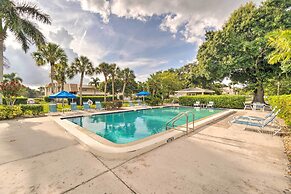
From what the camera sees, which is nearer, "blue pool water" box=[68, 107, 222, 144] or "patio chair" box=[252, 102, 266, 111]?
"blue pool water" box=[68, 107, 222, 144]

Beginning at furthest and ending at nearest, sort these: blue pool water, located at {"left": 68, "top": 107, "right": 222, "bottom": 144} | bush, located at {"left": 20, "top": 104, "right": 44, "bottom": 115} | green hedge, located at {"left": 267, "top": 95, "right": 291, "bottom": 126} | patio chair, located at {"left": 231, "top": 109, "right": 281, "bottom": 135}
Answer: bush, located at {"left": 20, "top": 104, "right": 44, "bottom": 115}
blue pool water, located at {"left": 68, "top": 107, "right": 222, "bottom": 144}
green hedge, located at {"left": 267, "top": 95, "right": 291, "bottom": 126}
patio chair, located at {"left": 231, "top": 109, "right": 281, "bottom": 135}

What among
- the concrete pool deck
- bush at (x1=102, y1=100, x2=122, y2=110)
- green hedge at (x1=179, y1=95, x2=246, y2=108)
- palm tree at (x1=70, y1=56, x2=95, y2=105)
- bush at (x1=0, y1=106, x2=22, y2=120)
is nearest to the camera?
the concrete pool deck

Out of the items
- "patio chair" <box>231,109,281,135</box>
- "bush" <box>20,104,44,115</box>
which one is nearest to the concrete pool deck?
"patio chair" <box>231,109,281,135</box>

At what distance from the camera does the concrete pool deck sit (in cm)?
250

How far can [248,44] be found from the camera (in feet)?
52.1

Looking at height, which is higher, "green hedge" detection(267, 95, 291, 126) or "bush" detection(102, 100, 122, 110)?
"green hedge" detection(267, 95, 291, 126)

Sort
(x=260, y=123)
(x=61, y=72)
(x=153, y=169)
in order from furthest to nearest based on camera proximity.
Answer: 1. (x=61, y=72)
2. (x=260, y=123)
3. (x=153, y=169)

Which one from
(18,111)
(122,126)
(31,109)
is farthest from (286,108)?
(18,111)

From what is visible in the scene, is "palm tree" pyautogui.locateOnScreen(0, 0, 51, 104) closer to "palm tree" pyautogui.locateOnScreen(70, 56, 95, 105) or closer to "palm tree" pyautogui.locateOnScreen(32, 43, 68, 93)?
"palm tree" pyautogui.locateOnScreen(32, 43, 68, 93)

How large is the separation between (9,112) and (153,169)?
40.3 ft

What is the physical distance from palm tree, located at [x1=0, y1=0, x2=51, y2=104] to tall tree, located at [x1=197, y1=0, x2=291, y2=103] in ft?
67.3

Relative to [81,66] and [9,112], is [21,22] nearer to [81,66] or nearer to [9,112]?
[9,112]

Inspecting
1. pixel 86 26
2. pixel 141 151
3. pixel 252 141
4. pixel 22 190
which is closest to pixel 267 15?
pixel 252 141

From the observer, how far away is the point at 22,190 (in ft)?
7.91
